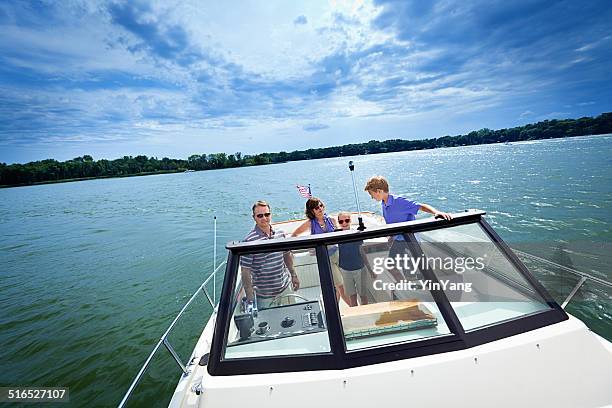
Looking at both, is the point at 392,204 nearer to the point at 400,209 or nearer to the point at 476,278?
the point at 400,209

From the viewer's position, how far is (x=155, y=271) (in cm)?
1019

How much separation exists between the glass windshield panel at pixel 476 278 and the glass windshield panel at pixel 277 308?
946 millimetres

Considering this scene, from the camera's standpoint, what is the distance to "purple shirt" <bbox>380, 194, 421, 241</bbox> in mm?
3605

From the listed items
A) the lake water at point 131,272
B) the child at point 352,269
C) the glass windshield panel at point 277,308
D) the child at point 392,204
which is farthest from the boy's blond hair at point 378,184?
the lake water at point 131,272

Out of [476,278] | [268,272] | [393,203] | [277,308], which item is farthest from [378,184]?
[277,308]

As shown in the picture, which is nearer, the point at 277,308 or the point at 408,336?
the point at 408,336

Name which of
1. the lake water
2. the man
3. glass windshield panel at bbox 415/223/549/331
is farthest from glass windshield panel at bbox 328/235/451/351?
the lake water

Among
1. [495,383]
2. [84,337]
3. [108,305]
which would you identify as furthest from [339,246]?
[108,305]

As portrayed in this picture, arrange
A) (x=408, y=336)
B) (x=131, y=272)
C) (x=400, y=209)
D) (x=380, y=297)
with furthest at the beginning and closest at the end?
(x=131, y=272) < (x=400, y=209) < (x=380, y=297) < (x=408, y=336)

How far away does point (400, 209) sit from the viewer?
12.0ft

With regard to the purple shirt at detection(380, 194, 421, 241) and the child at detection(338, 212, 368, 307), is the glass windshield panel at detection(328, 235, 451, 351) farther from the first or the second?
the purple shirt at detection(380, 194, 421, 241)

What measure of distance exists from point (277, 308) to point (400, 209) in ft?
6.20

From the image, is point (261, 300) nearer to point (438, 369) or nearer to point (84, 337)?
point (438, 369)

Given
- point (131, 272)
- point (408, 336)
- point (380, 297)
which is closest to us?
point (408, 336)
